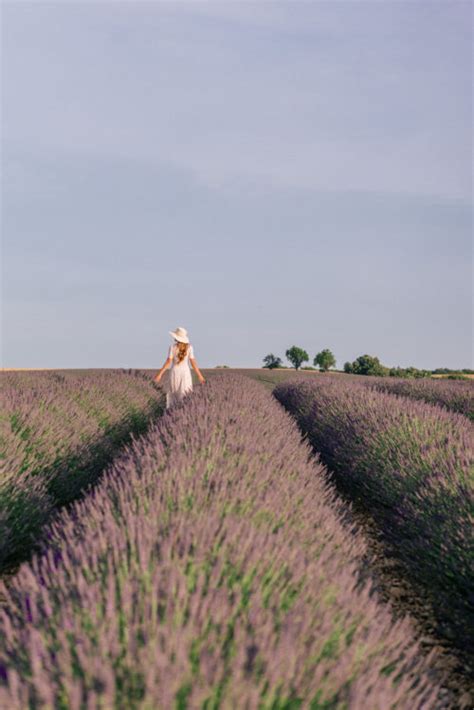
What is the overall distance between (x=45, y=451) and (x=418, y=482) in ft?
10.4

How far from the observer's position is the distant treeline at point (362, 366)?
3497cm

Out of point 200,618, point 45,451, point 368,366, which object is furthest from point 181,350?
point 368,366

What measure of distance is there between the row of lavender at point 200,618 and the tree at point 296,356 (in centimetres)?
5630

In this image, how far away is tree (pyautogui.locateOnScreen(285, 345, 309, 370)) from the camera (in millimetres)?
58719

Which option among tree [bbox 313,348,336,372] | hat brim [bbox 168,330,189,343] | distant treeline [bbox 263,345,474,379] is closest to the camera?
hat brim [bbox 168,330,189,343]

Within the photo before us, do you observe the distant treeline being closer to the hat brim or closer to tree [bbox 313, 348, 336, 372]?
tree [bbox 313, 348, 336, 372]

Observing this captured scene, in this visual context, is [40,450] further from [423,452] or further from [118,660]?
[118,660]

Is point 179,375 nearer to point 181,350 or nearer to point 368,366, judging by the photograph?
point 181,350

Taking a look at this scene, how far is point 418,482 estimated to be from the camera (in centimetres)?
439

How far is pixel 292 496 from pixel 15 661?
1.48m

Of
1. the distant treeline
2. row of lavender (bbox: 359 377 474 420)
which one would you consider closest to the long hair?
row of lavender (bbox: 359 377 474 420)

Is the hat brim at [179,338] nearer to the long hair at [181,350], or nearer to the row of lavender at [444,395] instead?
the long hair at [181,350]

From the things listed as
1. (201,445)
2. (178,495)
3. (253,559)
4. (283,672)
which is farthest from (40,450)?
(283,672)

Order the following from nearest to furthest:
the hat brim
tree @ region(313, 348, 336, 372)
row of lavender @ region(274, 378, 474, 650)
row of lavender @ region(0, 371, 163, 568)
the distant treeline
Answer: row of lavender @ region(274, 378, 474, 650) < row of lavender @ region(0, 371, 163, 568) < the hat brim < the distant treeline < tree @ region(313, 348, 336, 372)
